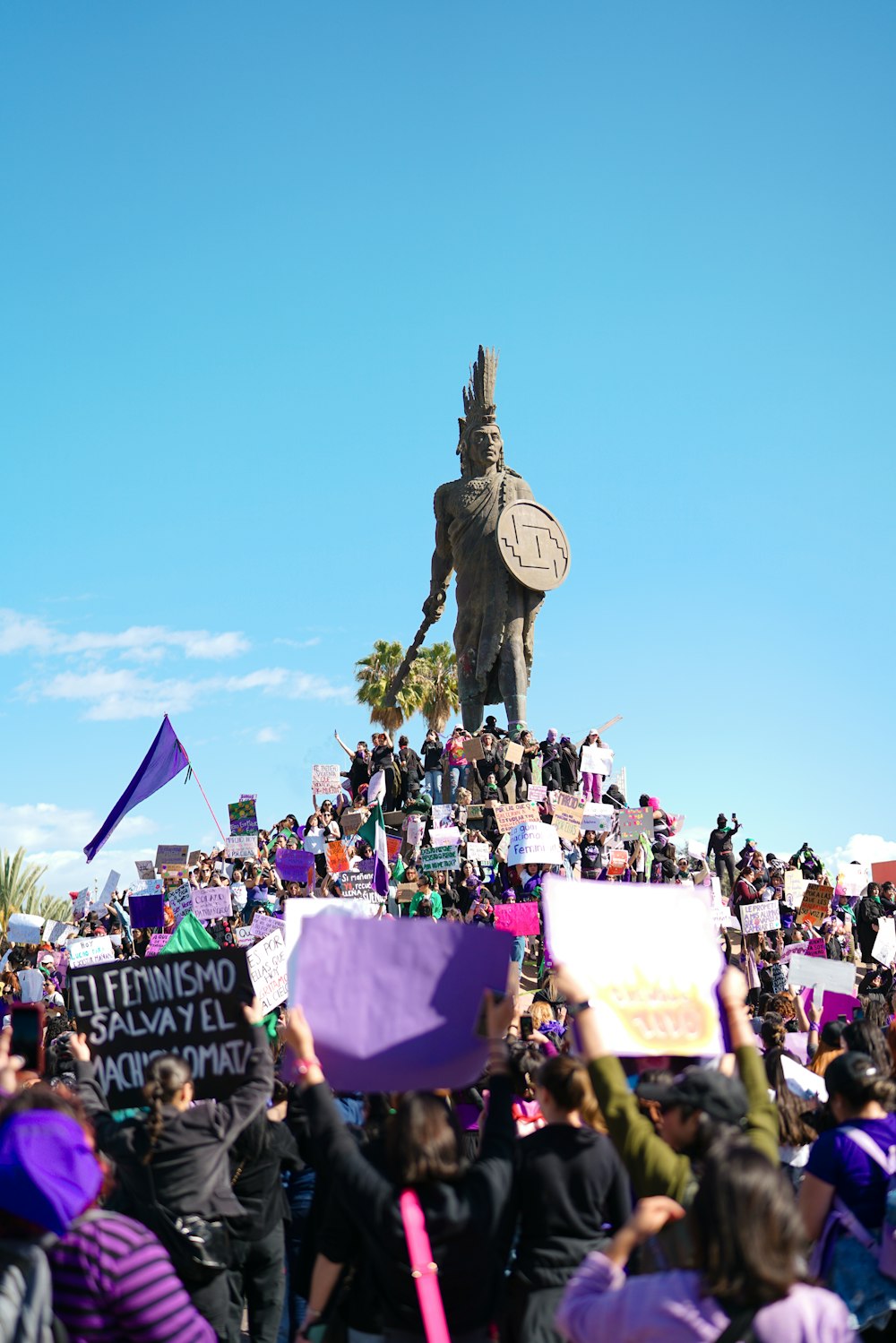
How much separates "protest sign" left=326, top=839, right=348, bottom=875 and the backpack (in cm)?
1357

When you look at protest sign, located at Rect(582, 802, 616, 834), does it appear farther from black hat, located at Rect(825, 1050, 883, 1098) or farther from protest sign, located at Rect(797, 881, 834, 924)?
black hat, located at Rect(825, 1050, 883, 1098)

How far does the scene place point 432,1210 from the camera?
3133 millimetres

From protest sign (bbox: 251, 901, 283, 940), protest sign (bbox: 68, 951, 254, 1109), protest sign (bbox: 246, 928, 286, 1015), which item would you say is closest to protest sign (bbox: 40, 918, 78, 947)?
protest sign (bbox: 251, 901, 283, 940)

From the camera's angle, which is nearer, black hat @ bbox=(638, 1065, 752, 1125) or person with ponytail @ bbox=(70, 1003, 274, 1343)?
black hat @ bbox=(638, 1065, 752, 1125)

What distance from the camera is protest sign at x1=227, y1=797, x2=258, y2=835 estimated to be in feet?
64.0

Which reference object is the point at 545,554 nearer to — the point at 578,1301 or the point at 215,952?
the point at 215,952

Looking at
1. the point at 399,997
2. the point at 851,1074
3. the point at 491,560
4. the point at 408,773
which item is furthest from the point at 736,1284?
the point at 491,560

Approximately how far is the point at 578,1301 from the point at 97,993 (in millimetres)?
2603

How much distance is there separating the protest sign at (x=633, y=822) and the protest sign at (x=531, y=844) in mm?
3997

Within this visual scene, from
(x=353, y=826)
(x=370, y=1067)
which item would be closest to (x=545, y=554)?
(x=353, y=826)

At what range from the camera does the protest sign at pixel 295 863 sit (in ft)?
52.0

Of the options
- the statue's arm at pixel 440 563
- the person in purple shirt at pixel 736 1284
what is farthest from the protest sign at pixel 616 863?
the person in purple shirt at pixel 736 1284

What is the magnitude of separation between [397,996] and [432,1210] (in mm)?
649

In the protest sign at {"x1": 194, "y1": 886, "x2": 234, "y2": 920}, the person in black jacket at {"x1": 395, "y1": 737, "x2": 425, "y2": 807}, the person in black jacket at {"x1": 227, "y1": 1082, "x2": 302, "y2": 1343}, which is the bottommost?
the person in black jacket at {"x1": 227, "y1": 1082, "x2": 302, "y2": 1343}
